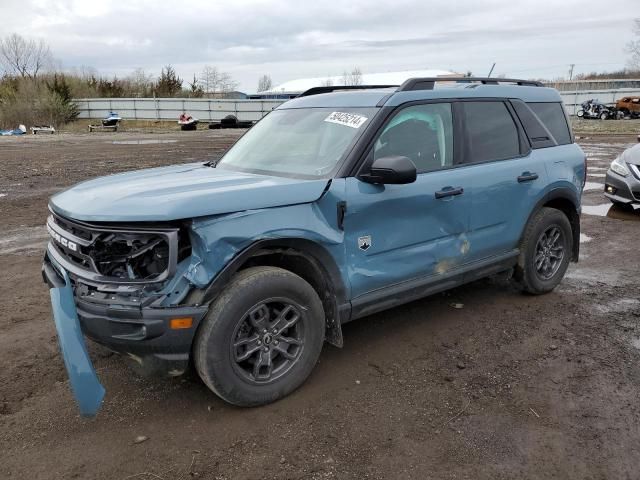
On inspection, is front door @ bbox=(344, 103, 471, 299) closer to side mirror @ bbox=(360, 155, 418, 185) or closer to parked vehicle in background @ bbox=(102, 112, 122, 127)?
side mirror @ bbox=(360, 155, 418, 185)

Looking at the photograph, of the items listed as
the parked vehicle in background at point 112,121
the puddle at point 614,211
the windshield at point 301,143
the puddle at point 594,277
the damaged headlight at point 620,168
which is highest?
the parked vehicle in background at point 112,121

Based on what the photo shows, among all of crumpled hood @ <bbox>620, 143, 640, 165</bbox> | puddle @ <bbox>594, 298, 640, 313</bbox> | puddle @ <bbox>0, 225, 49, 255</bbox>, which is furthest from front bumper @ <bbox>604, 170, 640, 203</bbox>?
puddle @ <bbox>0, 225, 49, 255</bbox>

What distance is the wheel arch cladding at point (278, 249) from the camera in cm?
285

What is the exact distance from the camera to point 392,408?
323cm

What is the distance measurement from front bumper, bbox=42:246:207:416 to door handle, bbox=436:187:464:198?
77.3 inches

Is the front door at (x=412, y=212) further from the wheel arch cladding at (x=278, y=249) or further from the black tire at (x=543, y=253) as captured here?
the black tire at (x=543, y=253)

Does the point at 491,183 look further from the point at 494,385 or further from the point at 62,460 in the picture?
the point at 62,460

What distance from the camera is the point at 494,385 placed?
3494 millimetres

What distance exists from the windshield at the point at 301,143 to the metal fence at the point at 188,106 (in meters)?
37.1

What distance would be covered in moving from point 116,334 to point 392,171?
1.89 metres

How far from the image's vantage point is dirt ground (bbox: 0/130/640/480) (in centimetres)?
272

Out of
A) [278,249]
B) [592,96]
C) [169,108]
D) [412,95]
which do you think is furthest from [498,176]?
[592,96]

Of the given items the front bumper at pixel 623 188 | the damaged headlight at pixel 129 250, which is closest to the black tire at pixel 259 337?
the damaged headlight at pixel 129 250

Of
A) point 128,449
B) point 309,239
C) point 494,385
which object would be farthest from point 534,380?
point 128,449
